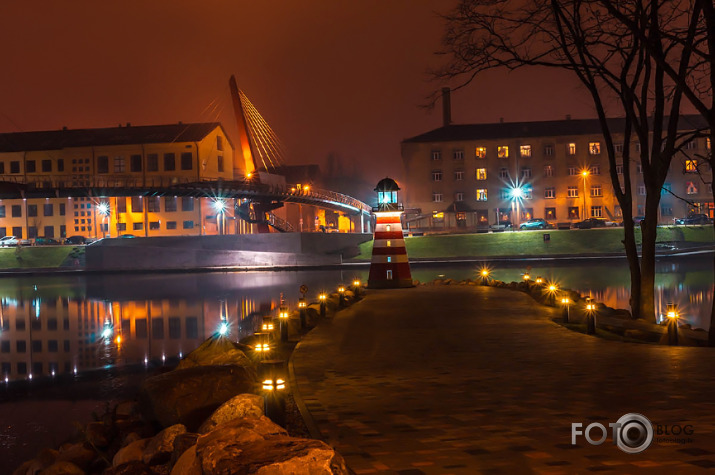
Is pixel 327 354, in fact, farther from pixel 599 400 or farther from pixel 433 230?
pixel 433 230

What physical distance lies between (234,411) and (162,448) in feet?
2.67

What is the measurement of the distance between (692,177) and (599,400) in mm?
92334

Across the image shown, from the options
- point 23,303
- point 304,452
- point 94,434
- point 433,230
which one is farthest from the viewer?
point 433,230

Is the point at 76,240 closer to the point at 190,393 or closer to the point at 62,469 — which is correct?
the point at 190,393

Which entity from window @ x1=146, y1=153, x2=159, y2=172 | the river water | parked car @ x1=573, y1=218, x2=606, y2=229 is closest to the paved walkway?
the river water

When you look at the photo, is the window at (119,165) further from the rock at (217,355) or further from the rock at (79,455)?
the rock at (79,455)

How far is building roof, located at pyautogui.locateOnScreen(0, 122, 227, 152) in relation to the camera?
97.0m

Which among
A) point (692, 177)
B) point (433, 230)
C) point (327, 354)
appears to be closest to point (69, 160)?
point (433, 230)

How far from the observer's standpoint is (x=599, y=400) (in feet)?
27.1

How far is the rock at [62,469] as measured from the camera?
25.1ft

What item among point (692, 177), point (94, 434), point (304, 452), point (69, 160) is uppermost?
point (69, 160)

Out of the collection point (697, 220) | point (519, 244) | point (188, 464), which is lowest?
point (188, 464)

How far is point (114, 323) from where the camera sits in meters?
27.2

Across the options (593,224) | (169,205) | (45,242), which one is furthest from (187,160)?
(593,224)
